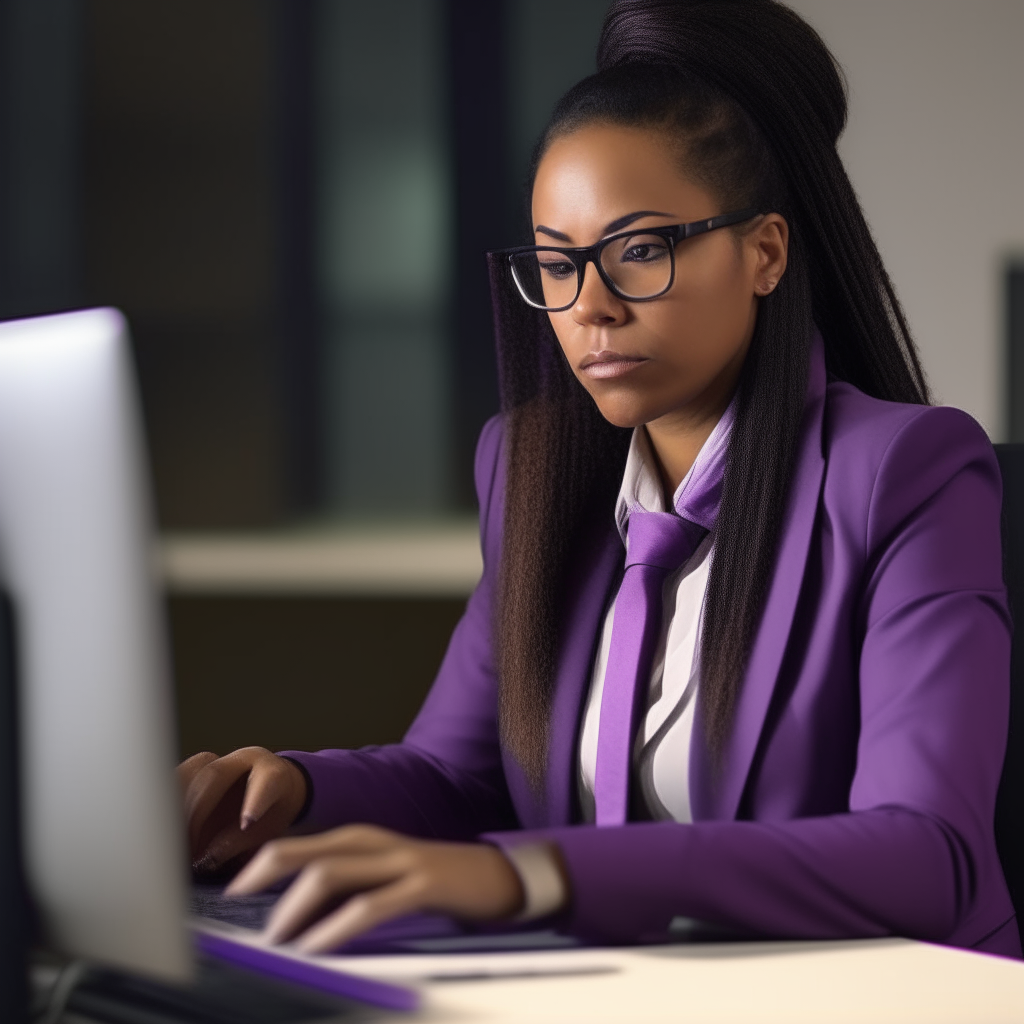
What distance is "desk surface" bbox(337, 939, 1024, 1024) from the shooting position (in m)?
0.76

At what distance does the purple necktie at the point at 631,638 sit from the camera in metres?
1.31

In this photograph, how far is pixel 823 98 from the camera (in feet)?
4.74

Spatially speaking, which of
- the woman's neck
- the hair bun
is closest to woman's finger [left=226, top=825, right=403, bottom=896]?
the woman's neck

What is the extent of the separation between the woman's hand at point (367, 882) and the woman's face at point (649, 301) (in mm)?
594

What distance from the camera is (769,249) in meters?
1.38

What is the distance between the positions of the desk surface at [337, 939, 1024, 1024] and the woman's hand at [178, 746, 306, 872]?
1.14 ft

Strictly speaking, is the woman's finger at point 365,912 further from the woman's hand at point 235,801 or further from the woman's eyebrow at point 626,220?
the woman's eyebrow at point 626,220

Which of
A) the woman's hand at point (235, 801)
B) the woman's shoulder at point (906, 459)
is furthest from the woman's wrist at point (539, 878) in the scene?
the woman's shoulder at point (906, 459)

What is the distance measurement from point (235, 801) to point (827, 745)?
500mm

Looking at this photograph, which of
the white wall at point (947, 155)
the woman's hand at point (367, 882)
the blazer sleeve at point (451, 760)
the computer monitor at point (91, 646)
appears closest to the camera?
the computer monitor at point (91, 646)

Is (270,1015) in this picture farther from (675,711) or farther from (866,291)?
(866,291)

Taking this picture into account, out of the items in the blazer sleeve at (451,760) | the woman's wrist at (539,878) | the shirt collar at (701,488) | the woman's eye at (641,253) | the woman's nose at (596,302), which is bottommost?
the blazer sleeve at (451,760)

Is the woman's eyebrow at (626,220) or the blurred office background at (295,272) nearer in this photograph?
the woman's eyebrow at (626,220)

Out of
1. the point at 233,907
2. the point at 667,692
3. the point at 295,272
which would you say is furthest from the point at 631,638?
the point at 295,272
